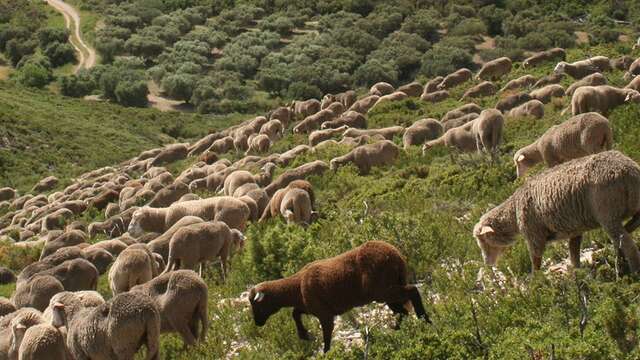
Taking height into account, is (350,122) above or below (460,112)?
below

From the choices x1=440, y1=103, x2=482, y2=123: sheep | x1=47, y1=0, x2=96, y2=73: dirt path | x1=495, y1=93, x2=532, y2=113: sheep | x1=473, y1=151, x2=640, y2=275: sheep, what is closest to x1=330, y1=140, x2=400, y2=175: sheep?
x1=440, y1=103, x2=482, y2=123: sheep

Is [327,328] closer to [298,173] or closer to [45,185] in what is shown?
[298,173]

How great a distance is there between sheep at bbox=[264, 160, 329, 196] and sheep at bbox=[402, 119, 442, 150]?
3254 mm

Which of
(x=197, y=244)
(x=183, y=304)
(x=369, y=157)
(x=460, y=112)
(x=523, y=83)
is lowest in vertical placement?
(x=523, y=83)

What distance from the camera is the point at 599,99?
17141 millimetres

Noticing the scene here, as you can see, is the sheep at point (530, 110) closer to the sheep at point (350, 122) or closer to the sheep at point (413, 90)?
the sheep at point (350, 122)

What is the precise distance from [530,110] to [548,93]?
93.3 inches

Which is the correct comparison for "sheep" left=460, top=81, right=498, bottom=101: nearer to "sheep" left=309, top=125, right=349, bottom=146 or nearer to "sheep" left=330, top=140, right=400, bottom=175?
"sheep" left=309, top=125, right=349, bottom=146

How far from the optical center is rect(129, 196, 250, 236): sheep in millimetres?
16812

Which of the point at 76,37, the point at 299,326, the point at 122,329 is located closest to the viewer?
the point at 299,326

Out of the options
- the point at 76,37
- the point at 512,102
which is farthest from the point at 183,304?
the point at 76,37

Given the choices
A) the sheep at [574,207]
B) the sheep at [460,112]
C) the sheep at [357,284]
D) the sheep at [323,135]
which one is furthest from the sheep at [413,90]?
the sheep at [357,284]

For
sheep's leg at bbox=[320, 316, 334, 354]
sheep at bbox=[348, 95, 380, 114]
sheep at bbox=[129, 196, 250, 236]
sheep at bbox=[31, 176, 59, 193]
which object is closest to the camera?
sheep's leg at bbox=[320, 316, 334, 354]

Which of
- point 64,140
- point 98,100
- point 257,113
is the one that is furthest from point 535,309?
point 98,100
